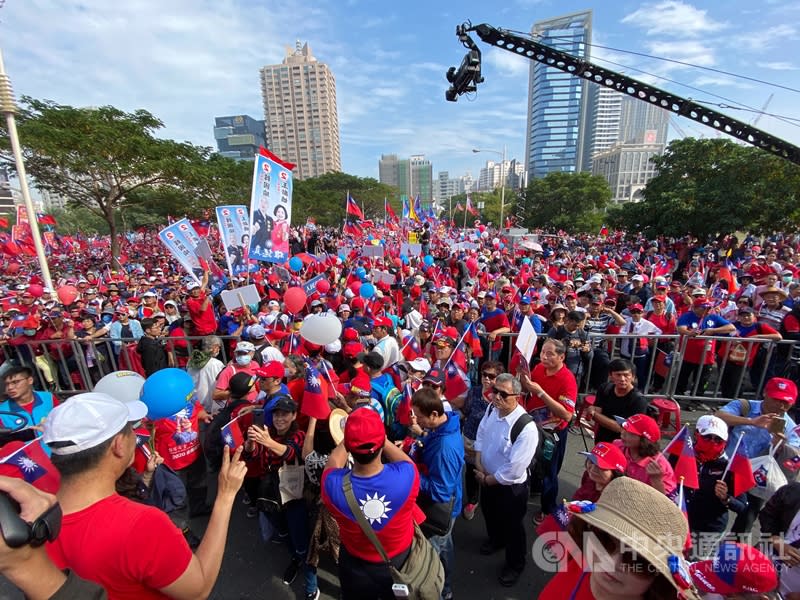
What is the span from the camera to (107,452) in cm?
152

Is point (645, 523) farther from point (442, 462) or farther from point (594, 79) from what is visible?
point (594, 79)

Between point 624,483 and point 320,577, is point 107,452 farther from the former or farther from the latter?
point 320,577

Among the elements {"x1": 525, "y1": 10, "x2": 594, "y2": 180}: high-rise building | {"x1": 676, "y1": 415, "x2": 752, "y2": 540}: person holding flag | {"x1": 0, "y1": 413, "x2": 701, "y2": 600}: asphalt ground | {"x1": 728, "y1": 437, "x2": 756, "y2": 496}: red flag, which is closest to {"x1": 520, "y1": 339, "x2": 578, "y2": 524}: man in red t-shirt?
{"x1": 0, "y1": 413, "x2": 701, "y2": 600}: asphalt ground

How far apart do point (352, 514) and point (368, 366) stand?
1.84 metres

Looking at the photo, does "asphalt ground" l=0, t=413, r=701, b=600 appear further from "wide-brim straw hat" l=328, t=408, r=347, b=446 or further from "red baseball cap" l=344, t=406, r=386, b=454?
"red baseball cap" l=344, t=406, r=386, b=454

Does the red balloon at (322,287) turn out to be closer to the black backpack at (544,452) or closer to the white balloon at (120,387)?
the white balloon at (120,387)

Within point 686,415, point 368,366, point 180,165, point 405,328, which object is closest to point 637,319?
point 686,415

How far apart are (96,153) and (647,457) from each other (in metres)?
19.7

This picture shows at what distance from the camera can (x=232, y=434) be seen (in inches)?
111

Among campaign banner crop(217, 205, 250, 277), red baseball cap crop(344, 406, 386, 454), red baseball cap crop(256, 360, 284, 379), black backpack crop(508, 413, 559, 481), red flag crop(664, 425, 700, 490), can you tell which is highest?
campaign banner crop(217, 205, 250, 277)

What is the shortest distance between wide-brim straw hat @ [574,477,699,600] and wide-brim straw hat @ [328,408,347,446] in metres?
1.68

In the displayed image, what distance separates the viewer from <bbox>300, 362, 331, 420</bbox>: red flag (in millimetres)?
2916

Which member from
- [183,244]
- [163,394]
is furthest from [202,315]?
[163,394]

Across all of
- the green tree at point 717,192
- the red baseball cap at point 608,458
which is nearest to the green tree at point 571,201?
the green tree at point 717,192
